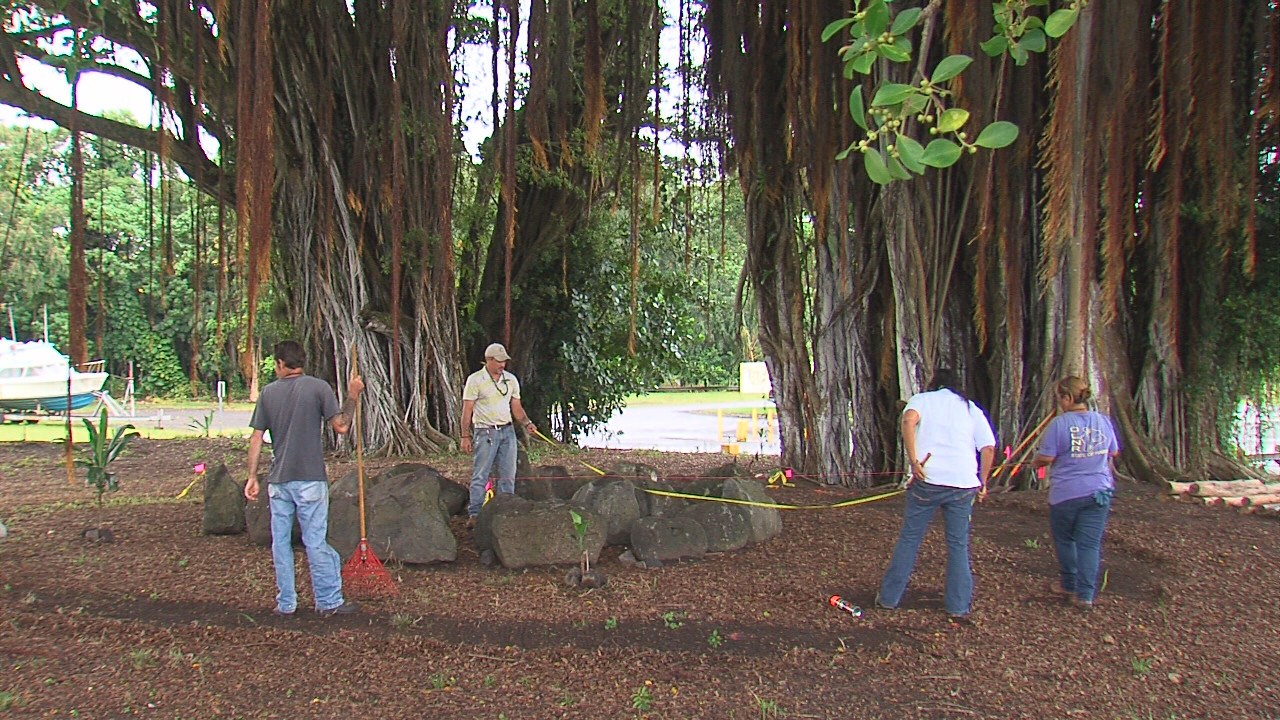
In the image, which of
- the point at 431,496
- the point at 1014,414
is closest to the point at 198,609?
the point at 431,496

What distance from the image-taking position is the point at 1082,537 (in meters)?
3.95

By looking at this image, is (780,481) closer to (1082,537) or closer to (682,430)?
(1082,537)

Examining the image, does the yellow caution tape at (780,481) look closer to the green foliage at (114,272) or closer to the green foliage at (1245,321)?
the green foliage at (1245,321)

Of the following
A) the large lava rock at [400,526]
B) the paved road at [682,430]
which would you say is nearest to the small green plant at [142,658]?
the large lava rock at [400,526]

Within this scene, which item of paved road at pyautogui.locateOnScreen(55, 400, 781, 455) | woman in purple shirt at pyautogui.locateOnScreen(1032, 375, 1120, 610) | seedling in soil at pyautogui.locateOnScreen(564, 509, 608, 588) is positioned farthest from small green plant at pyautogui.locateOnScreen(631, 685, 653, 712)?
paved road at pyautogui.locateOnScreen(55, 400, 781, 455)

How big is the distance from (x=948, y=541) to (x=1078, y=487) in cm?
70

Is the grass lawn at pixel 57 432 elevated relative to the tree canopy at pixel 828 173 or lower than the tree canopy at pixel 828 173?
lower

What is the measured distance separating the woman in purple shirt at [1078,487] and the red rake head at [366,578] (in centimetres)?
324

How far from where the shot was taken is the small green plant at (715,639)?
347 centimetres

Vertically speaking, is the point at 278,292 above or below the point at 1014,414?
above

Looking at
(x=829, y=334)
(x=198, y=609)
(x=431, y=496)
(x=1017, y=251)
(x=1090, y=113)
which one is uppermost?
(x=1090, y=113)

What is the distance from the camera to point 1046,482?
19.7 ft

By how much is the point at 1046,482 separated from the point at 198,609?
17.5ft

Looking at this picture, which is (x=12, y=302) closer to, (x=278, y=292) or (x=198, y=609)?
(x=278, y=292)
